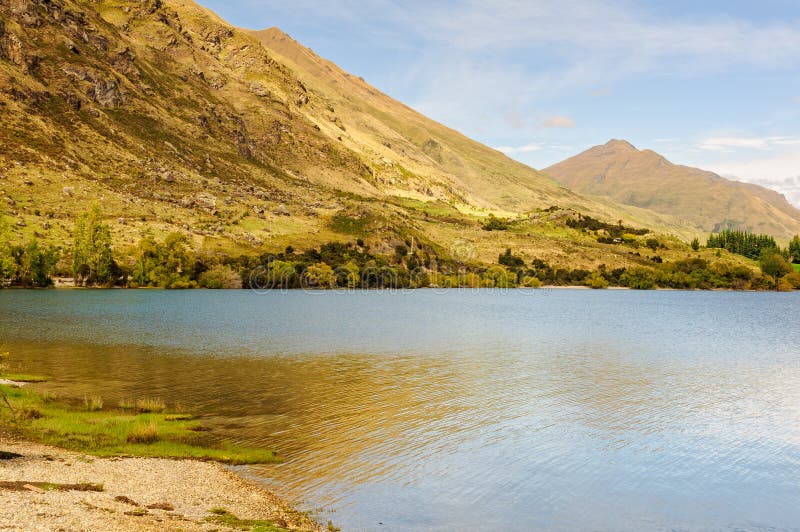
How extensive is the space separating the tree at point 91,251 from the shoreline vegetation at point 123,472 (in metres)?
139

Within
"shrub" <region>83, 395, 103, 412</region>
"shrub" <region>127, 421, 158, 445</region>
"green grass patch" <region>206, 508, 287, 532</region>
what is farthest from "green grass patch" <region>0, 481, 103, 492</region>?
"shrub" <region>83, 395, 103, 412</region>

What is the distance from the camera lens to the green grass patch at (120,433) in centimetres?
2975

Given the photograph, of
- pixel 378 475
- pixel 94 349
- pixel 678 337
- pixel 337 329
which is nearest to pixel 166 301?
pixel 337 329

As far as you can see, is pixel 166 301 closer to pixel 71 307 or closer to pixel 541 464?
pixel 71 307

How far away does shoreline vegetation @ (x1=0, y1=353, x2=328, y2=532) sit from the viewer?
20.1 metres

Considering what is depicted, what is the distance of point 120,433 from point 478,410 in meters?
21.5

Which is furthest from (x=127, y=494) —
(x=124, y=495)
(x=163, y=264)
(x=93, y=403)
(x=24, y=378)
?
(x=163, y=264)

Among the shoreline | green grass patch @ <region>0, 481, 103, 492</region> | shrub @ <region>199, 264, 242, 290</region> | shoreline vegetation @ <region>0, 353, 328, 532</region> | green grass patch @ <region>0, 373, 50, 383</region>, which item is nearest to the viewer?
the shoreline

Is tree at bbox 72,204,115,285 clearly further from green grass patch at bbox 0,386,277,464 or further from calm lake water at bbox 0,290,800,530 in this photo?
green grass patch at bbox 0,386,277,464

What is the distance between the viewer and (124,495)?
22.8 metres

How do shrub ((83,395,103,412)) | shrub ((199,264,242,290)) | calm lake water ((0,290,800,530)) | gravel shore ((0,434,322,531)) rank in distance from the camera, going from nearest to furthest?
gravel shore ((0,434,322,531)) → calm lake water ((0,290,800,530)) → shrub ((83,395,103,412)) → shrub ((199,264,242,290))

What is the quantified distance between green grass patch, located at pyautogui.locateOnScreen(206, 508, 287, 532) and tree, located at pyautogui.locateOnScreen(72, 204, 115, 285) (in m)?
160

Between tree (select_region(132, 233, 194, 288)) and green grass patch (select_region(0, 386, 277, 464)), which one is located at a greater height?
tree (select_region(132, 233, 194, 288))

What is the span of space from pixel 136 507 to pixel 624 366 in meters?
52.6
